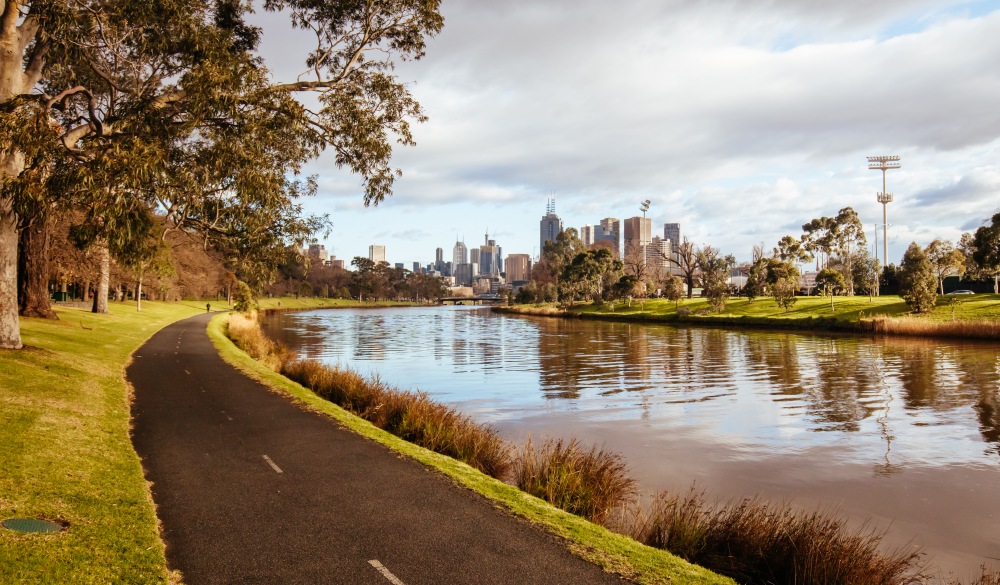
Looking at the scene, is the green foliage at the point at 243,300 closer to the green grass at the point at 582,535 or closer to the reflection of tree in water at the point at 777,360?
the reflection of tree in water at the point at 777,360

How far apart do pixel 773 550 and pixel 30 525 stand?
888cm

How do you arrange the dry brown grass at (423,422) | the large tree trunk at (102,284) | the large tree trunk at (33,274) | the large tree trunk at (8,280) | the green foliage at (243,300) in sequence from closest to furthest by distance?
the dry brown grass at (423,422) < the large tree trunk at (8,280) < the large tree trunk at (33,274) < the large tree trunk at (102,284) < the green foliage at (243,300)

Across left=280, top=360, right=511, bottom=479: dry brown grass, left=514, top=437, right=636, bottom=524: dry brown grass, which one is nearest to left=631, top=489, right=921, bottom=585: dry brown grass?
left=514, top=437, right=636, bottom=524: dry brown grass

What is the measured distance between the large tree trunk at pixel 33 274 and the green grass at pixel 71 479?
16082mm

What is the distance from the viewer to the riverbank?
42812mm

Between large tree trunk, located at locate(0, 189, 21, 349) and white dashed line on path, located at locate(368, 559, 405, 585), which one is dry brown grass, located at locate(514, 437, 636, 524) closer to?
white dashed line on path, located at locate(368, 559, 405, 585)

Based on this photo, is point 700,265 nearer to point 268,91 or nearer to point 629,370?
point 629,370

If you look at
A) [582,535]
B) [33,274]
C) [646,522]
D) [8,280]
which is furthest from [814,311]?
[33,274]

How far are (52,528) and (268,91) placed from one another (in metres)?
12.9

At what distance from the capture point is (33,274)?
3133 centimetres

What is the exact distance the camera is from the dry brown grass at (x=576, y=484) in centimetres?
990

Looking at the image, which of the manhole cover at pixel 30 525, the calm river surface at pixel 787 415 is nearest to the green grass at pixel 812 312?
the calm river surface at pixel 787 415

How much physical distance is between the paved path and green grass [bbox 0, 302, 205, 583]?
1.18 ft

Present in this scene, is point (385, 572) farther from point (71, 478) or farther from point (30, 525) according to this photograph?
point (71, 478)
